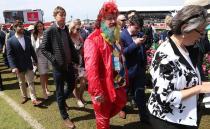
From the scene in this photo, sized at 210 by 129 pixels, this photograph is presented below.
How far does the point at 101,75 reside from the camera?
4.56 metres

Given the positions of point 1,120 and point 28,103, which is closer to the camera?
point 1,120

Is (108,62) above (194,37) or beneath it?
beneath

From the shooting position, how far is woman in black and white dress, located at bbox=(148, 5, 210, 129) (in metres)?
2.53

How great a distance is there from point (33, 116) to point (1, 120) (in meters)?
0.63

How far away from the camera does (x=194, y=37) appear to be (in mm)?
2566

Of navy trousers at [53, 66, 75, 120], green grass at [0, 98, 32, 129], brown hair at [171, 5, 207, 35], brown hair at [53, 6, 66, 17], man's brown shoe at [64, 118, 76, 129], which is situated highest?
brown hair at [53, 6, 66, 17]

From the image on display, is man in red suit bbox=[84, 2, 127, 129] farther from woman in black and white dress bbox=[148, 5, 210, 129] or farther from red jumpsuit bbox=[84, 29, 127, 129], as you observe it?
woman in black and white dress bbox=[148, 5, 210, 129]

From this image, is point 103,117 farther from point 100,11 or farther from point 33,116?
point 33,116

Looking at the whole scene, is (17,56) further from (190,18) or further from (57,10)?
(190,18)

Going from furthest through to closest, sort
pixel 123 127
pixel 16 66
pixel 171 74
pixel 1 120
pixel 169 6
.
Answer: pixel 169 6, pixel 16 66, pixel 1 120, pixel 123 127, pixel 171 74

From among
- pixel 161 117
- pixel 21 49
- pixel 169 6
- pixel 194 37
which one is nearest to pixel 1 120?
pixel 21 49

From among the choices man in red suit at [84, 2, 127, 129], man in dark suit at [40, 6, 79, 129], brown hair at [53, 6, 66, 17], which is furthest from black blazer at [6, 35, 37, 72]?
man in red suit at [84, 2, 127, 129]

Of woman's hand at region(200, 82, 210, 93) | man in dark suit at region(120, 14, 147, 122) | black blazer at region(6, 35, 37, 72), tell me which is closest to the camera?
woman's hand at region(200, 82, 210, 93)

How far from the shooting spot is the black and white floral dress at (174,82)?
2572 millimetres
